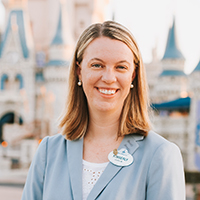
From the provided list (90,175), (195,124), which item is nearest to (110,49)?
(90,175)

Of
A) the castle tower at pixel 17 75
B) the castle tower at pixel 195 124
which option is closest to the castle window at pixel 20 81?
the castle tower at pixel 17 75

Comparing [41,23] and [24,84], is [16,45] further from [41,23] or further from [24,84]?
[41,23]

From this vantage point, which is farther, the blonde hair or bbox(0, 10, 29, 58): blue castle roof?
bbox(0, 10, 29, 58): blue castle roof

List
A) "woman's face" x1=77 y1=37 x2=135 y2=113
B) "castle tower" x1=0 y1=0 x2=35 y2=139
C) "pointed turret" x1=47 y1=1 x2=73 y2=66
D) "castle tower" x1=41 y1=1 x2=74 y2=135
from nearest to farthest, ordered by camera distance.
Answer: "woman's face" x1=77 y1=37 x2=135 y2=113, "castle tower" x1=41 y1=1 x2=74 y2=135, "castle tower" x1=0 y1=0 x2=35 y2=139, "pointed turret" x1=47 y1=1 x2=73 y2=66

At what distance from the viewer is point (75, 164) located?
1.22m

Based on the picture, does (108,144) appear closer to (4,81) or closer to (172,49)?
(172,49)

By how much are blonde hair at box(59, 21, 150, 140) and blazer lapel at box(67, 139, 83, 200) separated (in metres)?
0.04

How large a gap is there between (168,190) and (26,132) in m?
16.4

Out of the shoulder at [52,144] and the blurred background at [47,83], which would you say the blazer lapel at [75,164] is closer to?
the shoulder at [52,144]

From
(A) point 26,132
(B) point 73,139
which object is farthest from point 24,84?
(B) point 73,139

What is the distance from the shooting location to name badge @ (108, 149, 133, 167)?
1.14 m

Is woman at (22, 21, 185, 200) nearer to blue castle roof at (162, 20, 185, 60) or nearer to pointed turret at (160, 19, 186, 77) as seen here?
pointed turret at (160, 19, 186, 77)

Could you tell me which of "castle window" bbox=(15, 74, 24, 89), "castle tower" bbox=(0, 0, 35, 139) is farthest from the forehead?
"castle window" bbox=(15, 74, 24, 89)

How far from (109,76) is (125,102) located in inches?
6.5
